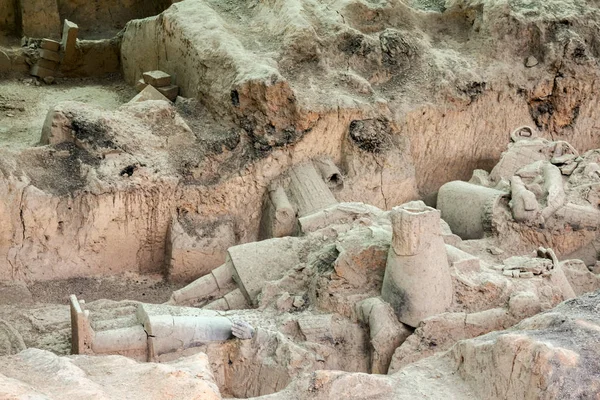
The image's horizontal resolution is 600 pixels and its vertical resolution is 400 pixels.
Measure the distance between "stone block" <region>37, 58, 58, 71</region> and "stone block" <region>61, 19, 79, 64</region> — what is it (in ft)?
0.40

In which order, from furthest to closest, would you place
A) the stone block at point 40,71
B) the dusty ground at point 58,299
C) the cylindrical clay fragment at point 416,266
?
the stone block at point 40,71
the dusty ground at point 58,299
the cylindrical clay fragment at point 416,266

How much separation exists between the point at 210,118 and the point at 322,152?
1.07 metres

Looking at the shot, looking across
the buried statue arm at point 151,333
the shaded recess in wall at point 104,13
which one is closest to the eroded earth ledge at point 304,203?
the buried statue arm at point 151,333

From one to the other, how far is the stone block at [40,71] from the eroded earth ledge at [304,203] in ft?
0.12

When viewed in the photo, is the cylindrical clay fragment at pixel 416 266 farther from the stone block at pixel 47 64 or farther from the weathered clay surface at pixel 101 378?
the stone block at pixel 47 64

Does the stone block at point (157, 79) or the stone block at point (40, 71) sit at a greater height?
the stone block at point (157, 79)

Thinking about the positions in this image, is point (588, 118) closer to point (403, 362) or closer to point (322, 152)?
point (322, 152)

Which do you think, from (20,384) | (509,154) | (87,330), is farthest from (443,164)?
(20,384)

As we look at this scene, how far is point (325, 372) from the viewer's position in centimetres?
443

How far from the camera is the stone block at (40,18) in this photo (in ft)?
34.8

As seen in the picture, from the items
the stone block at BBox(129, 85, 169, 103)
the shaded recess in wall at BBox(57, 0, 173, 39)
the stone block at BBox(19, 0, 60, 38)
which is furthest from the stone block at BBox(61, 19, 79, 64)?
the stone block at BBox(129, 85, 169, 103)

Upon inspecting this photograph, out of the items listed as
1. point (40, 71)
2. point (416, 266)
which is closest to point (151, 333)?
point (416, 266)

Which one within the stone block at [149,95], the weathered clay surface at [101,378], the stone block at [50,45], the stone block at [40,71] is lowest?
the stone block at [40,71]

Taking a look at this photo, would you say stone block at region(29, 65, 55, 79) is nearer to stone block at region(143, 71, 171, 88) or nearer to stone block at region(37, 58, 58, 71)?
stone block at region(37, 58, 58, 71)
